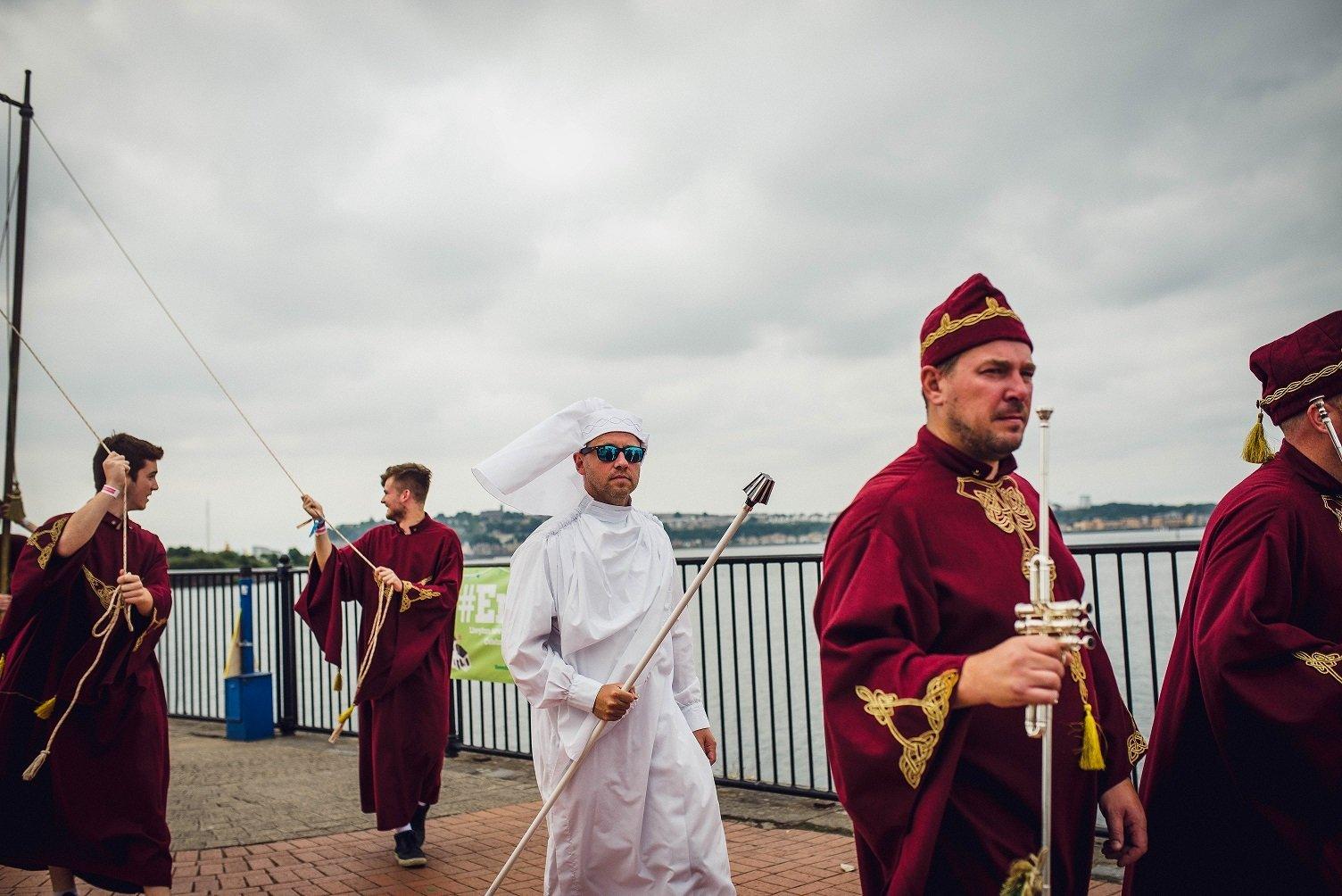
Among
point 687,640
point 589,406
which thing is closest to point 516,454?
point 589,406

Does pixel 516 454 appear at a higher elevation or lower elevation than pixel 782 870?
higher

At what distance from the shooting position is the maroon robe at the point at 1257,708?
260cm

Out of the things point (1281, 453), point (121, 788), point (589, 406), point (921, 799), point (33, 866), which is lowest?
point (33, 866)

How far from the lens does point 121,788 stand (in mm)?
4547

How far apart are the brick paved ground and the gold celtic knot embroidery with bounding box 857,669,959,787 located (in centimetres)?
287

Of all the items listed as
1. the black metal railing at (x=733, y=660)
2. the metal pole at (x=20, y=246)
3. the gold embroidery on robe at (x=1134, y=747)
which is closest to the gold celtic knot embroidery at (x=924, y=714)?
the gold embroidery on robe at (x=1134, y=747)

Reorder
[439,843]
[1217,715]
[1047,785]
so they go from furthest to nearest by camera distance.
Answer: [439,843] < [1217,715] < [1047,785]

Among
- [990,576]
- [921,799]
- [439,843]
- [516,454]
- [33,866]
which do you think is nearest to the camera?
[921,799]

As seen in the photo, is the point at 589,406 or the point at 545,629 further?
the point at 589,406

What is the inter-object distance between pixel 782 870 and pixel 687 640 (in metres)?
1.69

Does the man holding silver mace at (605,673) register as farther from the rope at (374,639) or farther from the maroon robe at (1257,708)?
the rope at (374,639)

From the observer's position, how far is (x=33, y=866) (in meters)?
4.48

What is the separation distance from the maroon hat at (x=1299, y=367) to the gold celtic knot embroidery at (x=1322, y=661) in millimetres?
815

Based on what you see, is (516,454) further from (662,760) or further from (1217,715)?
(1217,715)
